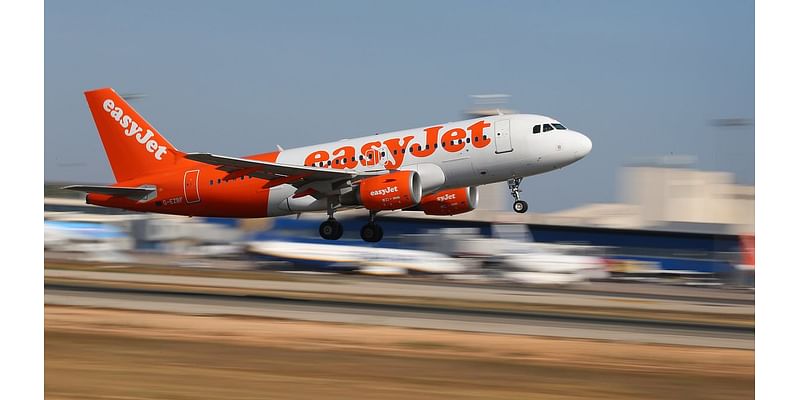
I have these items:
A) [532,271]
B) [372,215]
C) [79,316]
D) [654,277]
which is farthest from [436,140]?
[654,277]

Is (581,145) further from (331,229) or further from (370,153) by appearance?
(331,229)

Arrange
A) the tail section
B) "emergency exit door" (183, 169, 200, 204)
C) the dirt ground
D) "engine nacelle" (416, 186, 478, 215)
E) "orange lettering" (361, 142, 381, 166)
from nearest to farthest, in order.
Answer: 1. the dirt ground
2. "orange lettering" (361, 142, 381, 166)
3. "engine nacelle" (416, 186, 478, 215)
4. "emergency exit door" (183, 169, 200, 204)
5. the tail section

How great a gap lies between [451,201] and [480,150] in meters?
3.87

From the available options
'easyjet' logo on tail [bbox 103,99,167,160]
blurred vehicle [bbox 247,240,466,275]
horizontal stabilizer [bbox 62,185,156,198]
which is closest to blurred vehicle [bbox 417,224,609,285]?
blurred vehicle [bbox 247,240,466,275]

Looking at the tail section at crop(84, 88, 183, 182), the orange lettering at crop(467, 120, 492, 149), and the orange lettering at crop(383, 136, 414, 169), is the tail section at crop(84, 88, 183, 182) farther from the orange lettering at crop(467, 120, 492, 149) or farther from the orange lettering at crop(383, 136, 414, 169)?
the orange lettering at crop(467, 120, 492, 149)

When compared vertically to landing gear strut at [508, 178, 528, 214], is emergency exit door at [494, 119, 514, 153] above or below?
above

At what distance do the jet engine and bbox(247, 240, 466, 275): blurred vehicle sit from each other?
2920 cm

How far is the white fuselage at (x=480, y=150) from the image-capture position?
36.7m

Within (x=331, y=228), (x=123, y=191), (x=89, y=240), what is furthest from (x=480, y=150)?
(x=89, y=240)

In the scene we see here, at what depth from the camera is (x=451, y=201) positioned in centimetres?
3991

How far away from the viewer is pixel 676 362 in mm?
29109

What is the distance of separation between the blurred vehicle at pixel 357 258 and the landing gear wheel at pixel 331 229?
86.5 feet

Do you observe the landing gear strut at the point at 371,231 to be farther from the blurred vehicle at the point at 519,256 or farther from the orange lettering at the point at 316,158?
the blurred vehicle at the point at 519,256

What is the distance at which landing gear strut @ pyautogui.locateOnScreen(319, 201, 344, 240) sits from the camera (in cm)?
3925
